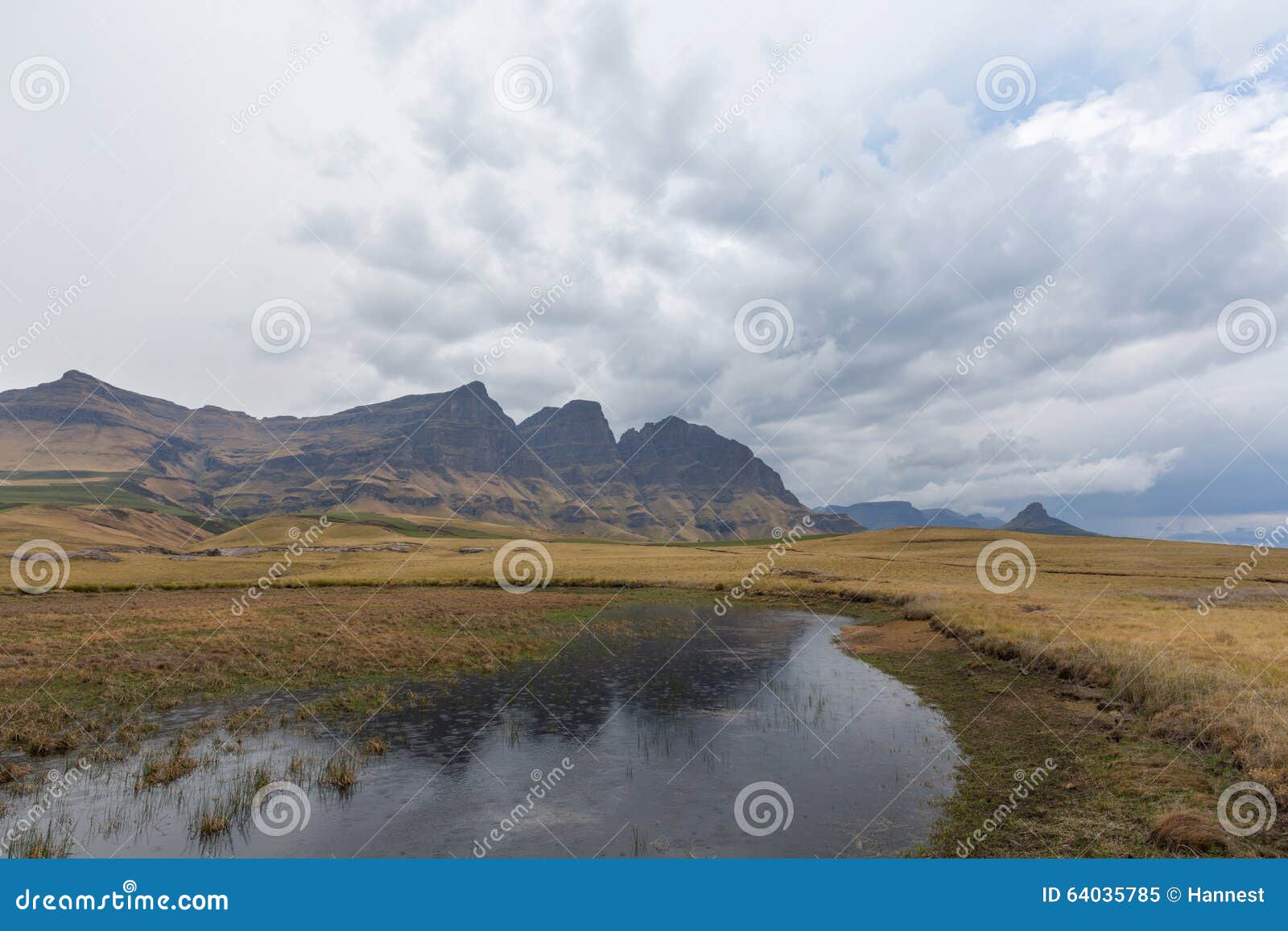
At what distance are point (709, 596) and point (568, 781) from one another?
53.3 metres

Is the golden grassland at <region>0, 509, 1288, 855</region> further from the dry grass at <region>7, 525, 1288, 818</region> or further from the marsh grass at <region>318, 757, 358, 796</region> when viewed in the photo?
the marsh grass at <region>318, 757, 358, 796</region>

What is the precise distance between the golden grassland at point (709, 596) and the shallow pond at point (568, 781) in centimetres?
619

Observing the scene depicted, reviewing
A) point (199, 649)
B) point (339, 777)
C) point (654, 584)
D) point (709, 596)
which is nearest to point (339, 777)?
point (339, 777)

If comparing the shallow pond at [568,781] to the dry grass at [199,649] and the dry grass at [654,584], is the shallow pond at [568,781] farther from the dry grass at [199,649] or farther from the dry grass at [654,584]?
the dry grass at [654,584]

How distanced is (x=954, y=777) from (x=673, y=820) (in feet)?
28.2

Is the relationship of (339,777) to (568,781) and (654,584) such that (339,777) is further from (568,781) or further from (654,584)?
(654,584)

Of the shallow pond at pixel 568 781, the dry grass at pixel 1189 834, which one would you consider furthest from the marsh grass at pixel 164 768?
the dry grass at pixel 1189 834

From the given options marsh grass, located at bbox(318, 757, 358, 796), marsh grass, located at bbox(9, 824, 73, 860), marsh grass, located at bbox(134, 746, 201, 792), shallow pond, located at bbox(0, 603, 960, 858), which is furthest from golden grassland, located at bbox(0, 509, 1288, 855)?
marsh grass, located at bbox(318, 757, 358, 796)

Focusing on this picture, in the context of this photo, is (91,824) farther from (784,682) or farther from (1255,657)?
(1255,657)

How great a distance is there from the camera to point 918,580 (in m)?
74.6

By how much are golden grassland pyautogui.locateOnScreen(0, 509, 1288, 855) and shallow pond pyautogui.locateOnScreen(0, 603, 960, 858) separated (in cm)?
619

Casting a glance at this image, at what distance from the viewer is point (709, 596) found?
232ft

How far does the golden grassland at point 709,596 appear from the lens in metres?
21.3

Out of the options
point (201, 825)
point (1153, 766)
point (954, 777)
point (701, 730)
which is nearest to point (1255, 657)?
point (1153, 766)
